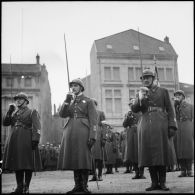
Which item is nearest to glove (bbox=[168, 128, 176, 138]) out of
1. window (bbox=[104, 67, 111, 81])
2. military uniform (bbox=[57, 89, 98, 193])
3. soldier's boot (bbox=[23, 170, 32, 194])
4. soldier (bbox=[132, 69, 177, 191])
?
soldier (bbox=[132, 69, 177, 191])

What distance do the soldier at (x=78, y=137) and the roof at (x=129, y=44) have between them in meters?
36.8

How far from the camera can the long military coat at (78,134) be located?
7219 mm

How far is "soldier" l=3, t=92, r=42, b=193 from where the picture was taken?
773 cm

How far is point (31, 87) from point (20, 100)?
134ft

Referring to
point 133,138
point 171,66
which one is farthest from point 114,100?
point 133,138

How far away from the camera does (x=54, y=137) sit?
224 feet

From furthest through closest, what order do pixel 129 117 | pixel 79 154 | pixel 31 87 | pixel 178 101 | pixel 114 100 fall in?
pixel 31 87 < pixel 114 100 < pixel 129 117 < pixel 178 101 < pixel 79 154

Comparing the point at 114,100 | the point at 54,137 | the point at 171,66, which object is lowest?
the point at 54,137

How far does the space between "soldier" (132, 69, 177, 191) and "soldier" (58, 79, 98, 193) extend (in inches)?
36.1

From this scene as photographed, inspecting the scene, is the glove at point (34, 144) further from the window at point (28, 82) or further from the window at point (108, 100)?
the window at point (28, 82)

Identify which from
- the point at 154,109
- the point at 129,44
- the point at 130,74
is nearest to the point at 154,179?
the point at 154,109

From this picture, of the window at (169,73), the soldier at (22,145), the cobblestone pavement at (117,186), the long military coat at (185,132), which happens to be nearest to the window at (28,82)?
the window at (169,73)

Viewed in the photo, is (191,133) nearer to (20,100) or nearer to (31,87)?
(20,100)

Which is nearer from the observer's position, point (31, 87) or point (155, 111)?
point (155, 111)
